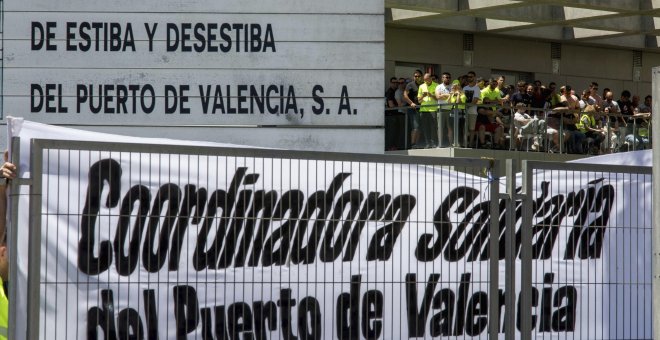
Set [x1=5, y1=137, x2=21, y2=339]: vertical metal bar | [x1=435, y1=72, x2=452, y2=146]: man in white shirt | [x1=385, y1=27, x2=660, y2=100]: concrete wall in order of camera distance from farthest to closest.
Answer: [x1=385, y1=27, x2=660, y2=100]: concrete wall, [x1=435, y1=72, x2=452, y2=146]: man in white shirt, [x1=5, y1=137, x2=21, y2=339]: vertical metal bar

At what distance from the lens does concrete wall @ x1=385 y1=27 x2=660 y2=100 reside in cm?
3409

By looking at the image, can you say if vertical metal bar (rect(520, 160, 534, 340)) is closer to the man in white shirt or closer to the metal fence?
the metal fence

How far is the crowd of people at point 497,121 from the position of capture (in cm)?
2281

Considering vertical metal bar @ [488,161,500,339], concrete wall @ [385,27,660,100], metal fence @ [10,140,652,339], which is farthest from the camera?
concrete wall @ [385,27,660,100]

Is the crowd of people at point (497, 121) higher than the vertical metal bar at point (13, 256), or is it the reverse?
the crowd of people at point (497, 121)

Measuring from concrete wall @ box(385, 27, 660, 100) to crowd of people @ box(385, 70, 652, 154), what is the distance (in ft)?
25.6

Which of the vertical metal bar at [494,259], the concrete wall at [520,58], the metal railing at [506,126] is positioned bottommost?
the vertical metal bar at [494,259]

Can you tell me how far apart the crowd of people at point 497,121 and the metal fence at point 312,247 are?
14627 millimetres

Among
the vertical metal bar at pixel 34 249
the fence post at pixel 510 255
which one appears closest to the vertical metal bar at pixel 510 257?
the fence post at pixel 510 255

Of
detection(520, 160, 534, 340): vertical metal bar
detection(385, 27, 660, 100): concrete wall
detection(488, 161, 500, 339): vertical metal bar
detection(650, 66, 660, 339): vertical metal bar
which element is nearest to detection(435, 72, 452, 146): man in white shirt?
detection(385, 27, 660, 100): concrete wall

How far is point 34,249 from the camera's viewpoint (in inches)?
245

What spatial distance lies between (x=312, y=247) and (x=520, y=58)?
98.8ft

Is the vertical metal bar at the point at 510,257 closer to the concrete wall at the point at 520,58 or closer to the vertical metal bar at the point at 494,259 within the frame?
the vertical metal bar at the point at 494,259

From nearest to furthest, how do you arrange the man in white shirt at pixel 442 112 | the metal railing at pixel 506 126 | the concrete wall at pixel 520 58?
the man in white shirt at pixel 442 112 → the metal railing at pixel 506 126 → the concrete wall at pixel 520 58
